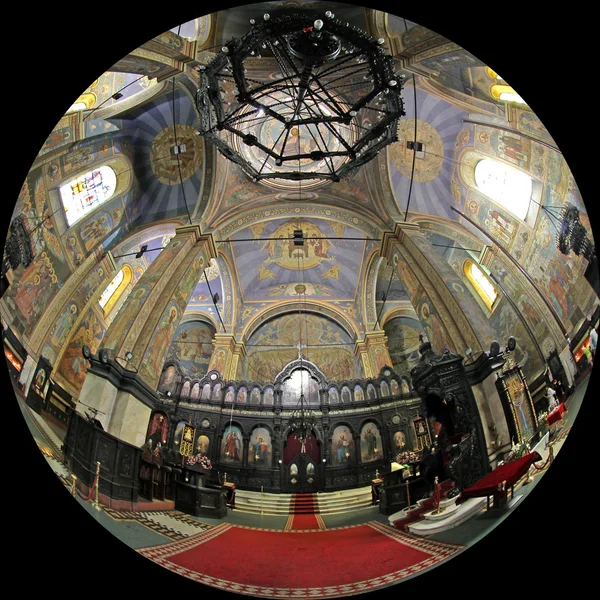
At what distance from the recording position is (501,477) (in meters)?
6.47

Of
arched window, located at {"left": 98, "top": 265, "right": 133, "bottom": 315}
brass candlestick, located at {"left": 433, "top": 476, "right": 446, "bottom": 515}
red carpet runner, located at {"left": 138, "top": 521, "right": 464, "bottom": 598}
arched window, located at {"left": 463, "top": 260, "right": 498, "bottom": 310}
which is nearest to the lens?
red carpet runner, located at {"left": 138, "top": 521, "right": 464, "bottom": 598}

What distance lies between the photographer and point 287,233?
1305 centimetres

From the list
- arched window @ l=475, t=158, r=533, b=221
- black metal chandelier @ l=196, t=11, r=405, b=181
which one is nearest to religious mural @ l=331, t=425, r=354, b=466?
arched window @ l=475, t=158, r=533, b=221

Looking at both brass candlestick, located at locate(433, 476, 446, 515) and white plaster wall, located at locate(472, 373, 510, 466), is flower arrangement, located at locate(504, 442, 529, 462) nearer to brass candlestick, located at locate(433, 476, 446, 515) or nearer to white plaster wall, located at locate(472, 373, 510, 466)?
white plaster wall, located at locate(472, 373, 510, 466)

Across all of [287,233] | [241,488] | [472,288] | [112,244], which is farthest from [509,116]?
[241,488]

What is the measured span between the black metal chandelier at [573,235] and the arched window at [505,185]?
1.14 metres

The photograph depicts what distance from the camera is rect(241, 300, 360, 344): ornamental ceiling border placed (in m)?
14.4

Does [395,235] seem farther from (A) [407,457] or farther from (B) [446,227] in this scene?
(A) [407,457]

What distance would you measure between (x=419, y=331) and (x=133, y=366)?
31.3 feet

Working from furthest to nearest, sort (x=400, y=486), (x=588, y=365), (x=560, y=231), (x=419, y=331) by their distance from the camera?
(x=419, y=331) < (x=400, y=486) < (x=560, y=231) < (x=588, y=365)

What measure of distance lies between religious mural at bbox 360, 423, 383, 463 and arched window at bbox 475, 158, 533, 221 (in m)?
7.21

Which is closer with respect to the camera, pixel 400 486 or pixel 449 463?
pixel 449 463

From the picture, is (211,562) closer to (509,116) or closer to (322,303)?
(509,116)

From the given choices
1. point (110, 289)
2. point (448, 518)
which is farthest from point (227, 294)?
point (448, 518)
